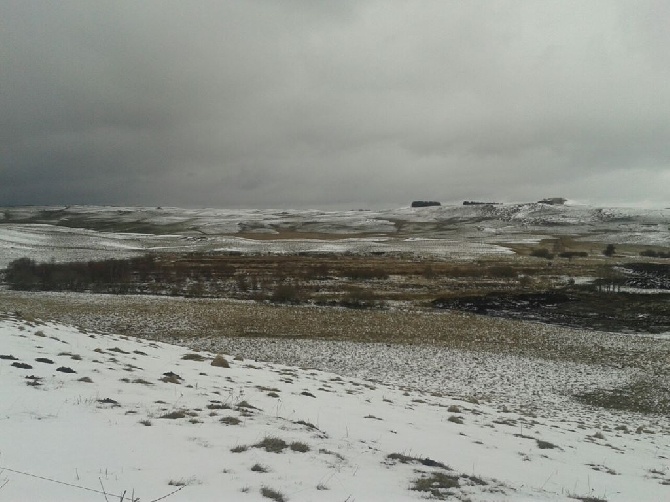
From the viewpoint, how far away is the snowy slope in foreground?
18.6 feet

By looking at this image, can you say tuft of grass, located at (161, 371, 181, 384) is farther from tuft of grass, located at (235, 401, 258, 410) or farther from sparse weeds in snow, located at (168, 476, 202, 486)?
sparse weeds in snow, located at (168, 476, 202, 486)

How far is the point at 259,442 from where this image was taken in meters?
7.30

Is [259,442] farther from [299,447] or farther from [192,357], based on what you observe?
[192,357]

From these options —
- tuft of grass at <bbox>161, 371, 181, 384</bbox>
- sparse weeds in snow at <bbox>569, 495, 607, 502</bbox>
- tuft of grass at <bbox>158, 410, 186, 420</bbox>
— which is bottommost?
sparse weeds in snow at <bbox>569, 495, 607, 502</bbox>

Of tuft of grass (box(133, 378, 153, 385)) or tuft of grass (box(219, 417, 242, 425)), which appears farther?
tuft of grass (box(133, 378, 153, 385))

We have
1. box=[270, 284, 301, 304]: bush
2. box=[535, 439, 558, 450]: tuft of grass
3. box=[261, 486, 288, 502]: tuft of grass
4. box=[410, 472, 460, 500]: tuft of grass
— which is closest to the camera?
box=[261, 486, 288, 502]: tuft of grass

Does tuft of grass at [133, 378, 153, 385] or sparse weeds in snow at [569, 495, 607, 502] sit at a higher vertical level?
tuft of grass at [133, 378, 153, 385]

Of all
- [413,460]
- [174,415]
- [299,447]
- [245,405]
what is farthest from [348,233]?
[299,447]

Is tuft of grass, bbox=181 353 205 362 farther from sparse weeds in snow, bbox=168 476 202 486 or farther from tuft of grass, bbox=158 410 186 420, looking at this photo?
sparse weeds in snow, bbox=168 476 202 486

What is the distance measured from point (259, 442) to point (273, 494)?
1.85m

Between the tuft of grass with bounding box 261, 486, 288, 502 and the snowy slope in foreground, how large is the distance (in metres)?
0.08

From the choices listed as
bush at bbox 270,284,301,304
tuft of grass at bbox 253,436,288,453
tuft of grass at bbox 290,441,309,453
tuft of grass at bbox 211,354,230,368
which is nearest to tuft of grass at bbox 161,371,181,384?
tuft of grass at bbox 211,354,230,368

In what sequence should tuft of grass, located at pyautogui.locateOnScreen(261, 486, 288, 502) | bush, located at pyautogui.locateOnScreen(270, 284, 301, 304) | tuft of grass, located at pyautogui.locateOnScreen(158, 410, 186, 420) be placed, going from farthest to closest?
bush, located at pyautogui.locateOnScreen(270, 284, 301, 304), tuft of grass, located at pyautogui.locateOnScreen(158, 410, 186, 420), tuft of grass, located at pyautogui.locateOnScreen(261, 486, 288, 502)

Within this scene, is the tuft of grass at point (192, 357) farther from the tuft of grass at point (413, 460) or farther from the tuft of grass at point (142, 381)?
the tuft of grass at point (413, 460)
